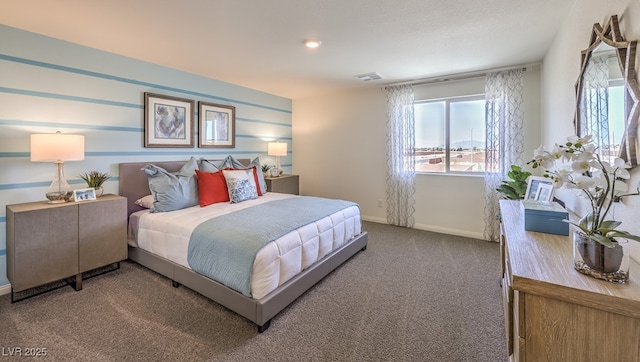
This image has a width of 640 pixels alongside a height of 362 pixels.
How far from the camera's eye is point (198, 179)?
331 centimetres

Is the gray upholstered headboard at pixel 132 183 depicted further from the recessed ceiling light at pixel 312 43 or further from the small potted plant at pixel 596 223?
the small potted plant at pixel 596 223

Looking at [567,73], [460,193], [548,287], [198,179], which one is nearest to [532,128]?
[460,193]

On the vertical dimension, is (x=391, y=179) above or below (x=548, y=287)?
above

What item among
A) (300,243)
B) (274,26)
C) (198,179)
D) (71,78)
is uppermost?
(274,26)

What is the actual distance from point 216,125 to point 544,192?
408cm

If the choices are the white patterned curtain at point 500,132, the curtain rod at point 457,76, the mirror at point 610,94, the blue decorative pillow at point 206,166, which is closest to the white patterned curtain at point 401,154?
the curtain rod at point 457,76

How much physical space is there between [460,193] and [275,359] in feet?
11.5

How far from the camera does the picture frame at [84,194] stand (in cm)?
255

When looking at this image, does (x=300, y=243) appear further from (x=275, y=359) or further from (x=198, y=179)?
(x=198, y=179)

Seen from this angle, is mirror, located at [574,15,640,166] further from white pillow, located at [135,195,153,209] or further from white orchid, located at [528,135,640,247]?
white pillow, located at [135,195,153,209]

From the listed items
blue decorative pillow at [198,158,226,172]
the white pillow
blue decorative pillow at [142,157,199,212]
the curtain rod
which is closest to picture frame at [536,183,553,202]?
the curtain rod

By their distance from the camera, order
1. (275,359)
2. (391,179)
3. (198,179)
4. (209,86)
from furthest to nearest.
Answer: (391,179), (209,86), (198,179), (275,359)

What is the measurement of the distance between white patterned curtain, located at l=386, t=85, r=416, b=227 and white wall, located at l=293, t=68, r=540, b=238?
122 mm

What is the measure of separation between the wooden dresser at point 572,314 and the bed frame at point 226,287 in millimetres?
1483
